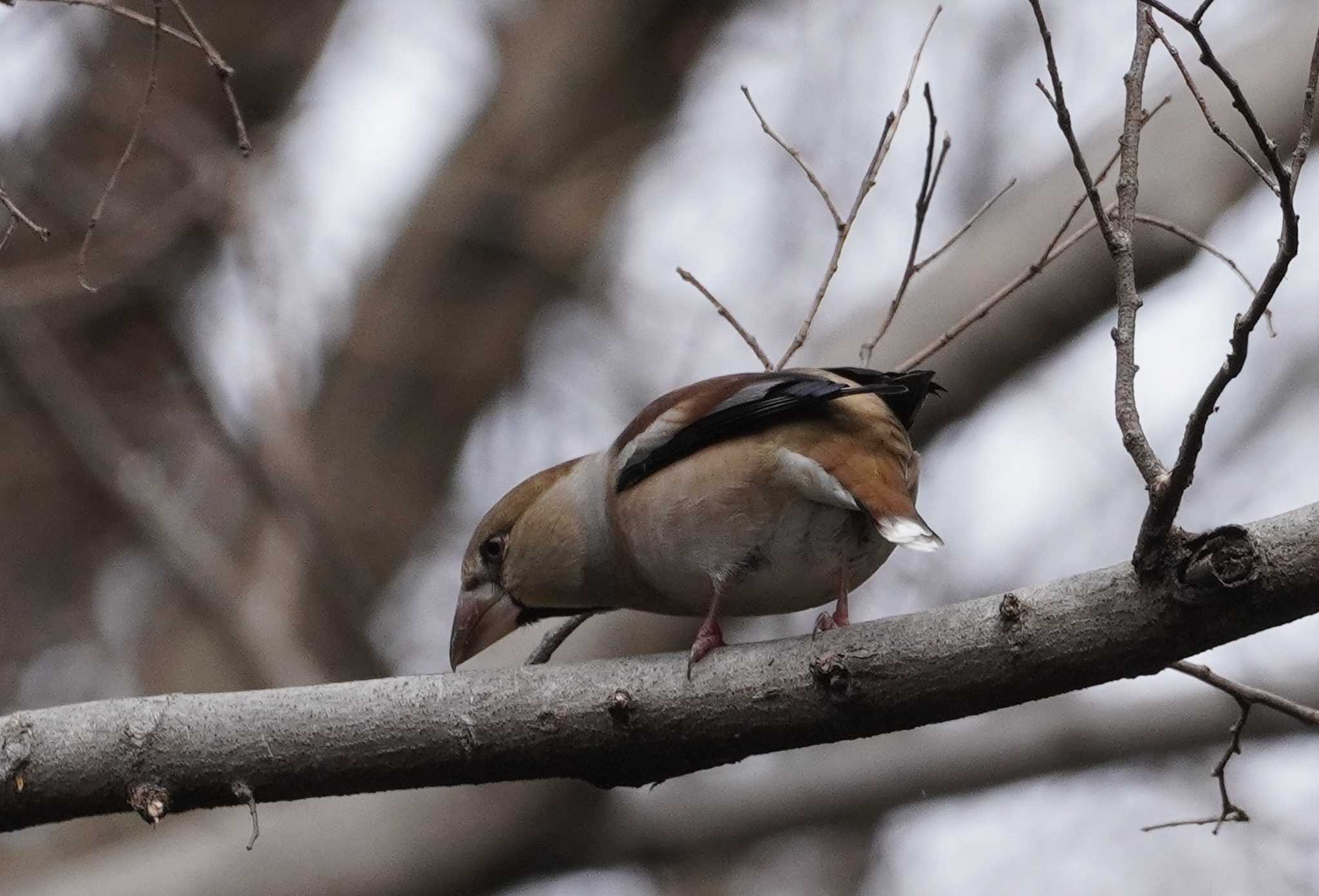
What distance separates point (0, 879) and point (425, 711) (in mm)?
4723

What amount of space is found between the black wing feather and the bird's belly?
0.16 m

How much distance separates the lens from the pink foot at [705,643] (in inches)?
102

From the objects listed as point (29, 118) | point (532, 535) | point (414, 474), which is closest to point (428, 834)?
point (532, 535)

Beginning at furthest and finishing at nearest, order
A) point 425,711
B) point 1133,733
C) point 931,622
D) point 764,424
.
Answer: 1. point 1133,733
2. point 764,424
3. point 425,711
4. point 931,622

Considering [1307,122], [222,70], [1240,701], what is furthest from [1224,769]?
[222,70]

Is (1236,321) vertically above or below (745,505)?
above

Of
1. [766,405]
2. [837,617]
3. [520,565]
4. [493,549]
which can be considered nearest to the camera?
[837,617]

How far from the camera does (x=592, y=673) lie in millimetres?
2598

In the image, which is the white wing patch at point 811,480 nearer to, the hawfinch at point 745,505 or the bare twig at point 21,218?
the hawfinch at point 745,505

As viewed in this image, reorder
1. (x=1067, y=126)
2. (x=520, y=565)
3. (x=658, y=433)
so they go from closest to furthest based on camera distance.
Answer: (x=1067, y=126), (x=658, y=433), (x=520, y=565)

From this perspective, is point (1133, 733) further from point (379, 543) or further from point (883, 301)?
point (379, 543)

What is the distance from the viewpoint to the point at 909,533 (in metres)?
2.76

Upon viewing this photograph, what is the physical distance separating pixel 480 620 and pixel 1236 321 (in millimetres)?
2276

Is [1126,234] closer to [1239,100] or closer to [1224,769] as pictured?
[1239,100]
